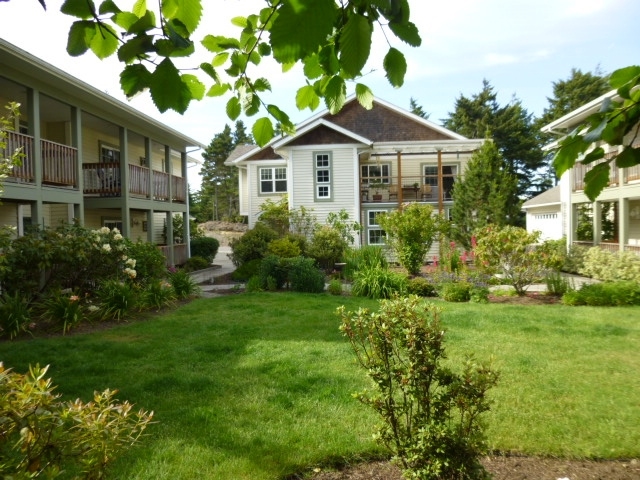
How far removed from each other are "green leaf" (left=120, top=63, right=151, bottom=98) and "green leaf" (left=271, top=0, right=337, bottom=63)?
62 cm

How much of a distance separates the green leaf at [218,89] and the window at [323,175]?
20.4m

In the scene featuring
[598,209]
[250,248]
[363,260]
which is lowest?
[363,260]

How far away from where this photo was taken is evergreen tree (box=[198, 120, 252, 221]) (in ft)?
196

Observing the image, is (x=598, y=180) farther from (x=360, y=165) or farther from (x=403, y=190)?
(x=403, y=190)

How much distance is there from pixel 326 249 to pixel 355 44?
56.4 feet

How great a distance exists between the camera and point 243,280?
15648 mm

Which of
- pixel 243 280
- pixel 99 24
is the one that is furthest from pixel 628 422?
pixel 243 280

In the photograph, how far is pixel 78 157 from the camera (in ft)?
42.3

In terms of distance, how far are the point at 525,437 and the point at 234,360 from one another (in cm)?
372

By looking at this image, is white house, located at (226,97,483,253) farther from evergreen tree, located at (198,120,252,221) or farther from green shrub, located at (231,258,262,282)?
evergreen tree, located at (198,120,252,221)

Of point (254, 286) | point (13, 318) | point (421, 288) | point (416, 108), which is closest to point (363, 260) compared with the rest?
point (421, 288)

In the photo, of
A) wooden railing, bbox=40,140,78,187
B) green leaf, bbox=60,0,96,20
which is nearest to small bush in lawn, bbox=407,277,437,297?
wooden railing, bbox=40,140,78,187

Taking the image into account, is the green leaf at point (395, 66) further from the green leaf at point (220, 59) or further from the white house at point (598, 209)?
the white house at point (598, 209)

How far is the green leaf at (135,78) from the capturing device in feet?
5.15
